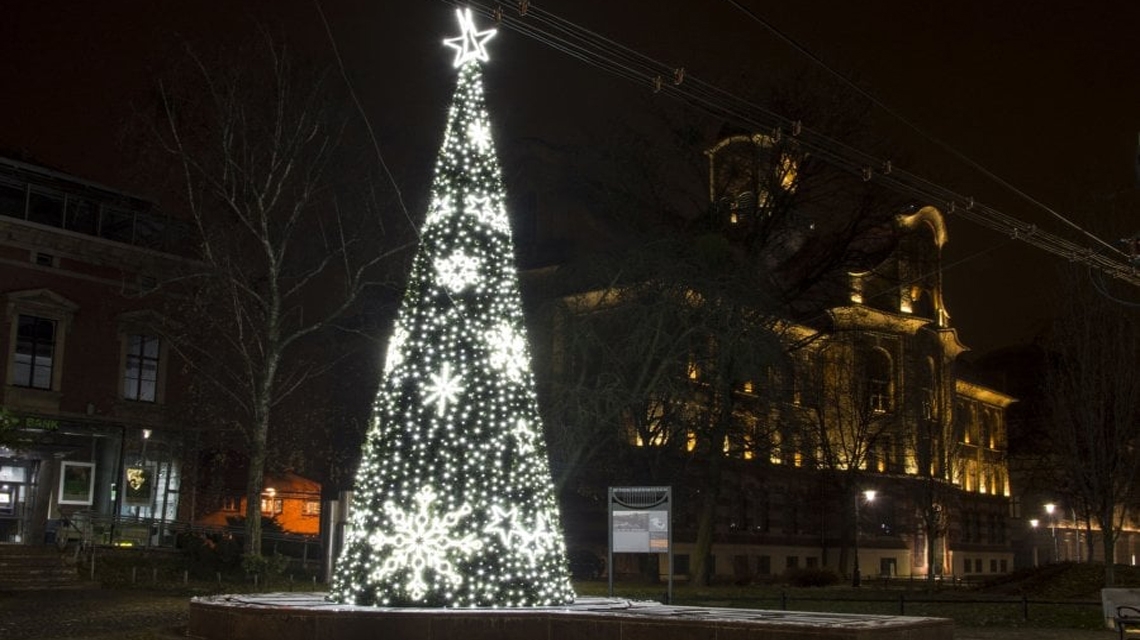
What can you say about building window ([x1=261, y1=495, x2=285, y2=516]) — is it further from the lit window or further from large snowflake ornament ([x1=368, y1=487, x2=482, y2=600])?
large snowflake ornament ([x1=368, y1=487, x2=482, y2=600])

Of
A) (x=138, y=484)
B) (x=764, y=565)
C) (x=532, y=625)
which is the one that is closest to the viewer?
(x=532, y=625)

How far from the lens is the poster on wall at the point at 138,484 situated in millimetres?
40688

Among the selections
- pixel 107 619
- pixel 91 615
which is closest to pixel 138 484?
pixel 91 615

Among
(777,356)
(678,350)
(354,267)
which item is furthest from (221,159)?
(777,356)

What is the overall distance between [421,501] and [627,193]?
865 inches

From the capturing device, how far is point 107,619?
68.4 feet

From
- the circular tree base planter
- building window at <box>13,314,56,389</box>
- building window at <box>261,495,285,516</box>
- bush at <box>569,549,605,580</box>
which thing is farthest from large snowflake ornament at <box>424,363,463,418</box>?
building window at <box>261,495,285,516</box>

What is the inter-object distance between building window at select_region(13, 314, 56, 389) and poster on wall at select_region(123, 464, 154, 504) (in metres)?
4.18

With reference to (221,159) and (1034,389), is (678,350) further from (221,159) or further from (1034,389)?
(1034,389)

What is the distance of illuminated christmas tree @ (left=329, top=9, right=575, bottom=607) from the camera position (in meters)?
14.6

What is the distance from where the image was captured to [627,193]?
116 ft

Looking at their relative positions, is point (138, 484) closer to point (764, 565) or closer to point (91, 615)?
point (91, 615)

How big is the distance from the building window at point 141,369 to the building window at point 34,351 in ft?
9.27

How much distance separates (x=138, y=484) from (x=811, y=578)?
2418 centimetres
